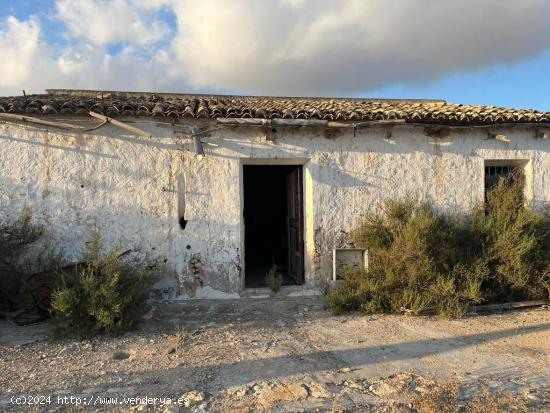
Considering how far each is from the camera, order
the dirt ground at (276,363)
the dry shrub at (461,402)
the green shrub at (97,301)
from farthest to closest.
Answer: the green shrub at (97,301)
the dirt ground at (276,363)
the dry shrub at (461,402)

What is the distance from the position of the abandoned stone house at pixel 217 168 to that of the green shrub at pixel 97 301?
4.18 feet

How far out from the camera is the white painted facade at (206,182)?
23.3 ft

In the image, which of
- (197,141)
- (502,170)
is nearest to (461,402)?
(197,141)

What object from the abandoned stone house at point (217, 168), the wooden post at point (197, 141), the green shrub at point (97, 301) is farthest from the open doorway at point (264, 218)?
the green shrub at point (97, 301)

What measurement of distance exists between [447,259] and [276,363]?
3664 millimetres

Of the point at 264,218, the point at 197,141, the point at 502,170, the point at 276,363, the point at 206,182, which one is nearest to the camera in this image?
the point at 276,363

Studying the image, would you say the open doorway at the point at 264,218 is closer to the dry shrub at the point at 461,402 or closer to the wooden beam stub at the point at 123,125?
the wooden beam stub at the point at 123,125

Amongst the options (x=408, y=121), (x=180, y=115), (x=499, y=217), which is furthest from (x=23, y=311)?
(x=499, y=217)

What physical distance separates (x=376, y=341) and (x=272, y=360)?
1458mm

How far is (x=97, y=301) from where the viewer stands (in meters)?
5.61

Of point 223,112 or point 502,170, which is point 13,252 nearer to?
point 223,112

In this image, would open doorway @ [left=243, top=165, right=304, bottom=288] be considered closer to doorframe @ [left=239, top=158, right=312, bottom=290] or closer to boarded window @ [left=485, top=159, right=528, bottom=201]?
doorframe @ [left=239, top=158, right=312, bottom=290]

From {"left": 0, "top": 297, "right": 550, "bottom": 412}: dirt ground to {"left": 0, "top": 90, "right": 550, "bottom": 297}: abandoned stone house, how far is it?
3.98 feet

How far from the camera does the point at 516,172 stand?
27.7 ft
